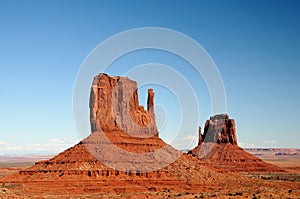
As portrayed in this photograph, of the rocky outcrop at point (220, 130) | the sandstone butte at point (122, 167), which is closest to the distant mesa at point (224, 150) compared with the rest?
the rocky outcrop at point (220, 130)

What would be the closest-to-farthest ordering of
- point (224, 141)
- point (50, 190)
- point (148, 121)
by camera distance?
point (50, 190) → point (148, 121) → point (224, 141)

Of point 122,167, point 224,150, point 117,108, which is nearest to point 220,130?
point 224,150

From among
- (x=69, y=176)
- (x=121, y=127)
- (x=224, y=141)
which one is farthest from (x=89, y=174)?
(x=224, y=141)

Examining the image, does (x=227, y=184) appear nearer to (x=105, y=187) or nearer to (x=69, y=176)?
(x=105, y=187)

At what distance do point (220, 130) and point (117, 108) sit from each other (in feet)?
242

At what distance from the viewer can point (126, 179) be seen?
83.1 m

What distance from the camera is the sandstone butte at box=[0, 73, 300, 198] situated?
76.6 m

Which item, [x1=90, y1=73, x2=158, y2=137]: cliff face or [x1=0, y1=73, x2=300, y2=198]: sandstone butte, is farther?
[x1=90, y1=73, x2=158, y2=137]: cliff face

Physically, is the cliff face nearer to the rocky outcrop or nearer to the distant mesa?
the distant mesa

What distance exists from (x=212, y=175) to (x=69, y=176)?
32.1 m

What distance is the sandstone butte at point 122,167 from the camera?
76.6 meters

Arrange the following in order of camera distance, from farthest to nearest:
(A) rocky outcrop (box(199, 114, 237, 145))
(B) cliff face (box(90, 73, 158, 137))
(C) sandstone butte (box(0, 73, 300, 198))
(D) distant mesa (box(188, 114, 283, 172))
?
(A) rocky outcrop (box(199, 114, 237, 145)) < (D) distant mesa (box(188, 114, 283, 172)) < (B) cliff face (box(90, 73, 158, 137)) < (C) sandstone butte (box(0, 73, 300, 198))

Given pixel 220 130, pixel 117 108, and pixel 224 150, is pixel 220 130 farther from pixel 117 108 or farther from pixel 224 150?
pixel 117 108

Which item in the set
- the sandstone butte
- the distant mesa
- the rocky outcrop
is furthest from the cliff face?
the rocky outcrop
